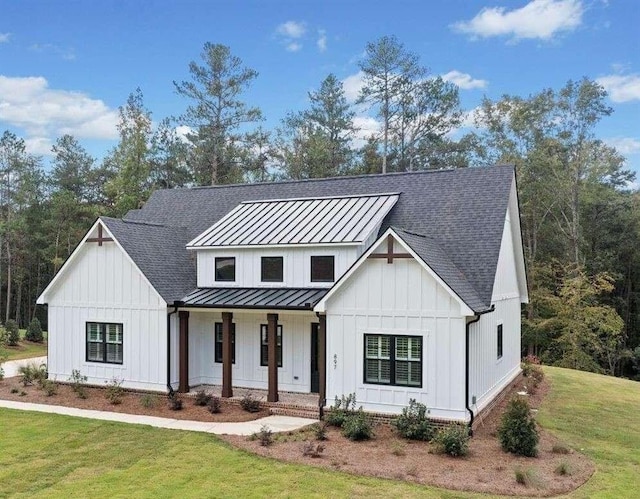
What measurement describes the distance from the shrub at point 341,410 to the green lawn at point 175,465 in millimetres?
2878

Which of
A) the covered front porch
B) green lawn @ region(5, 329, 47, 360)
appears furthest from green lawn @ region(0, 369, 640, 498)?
green lawn @ region(5, 329, 47, 360)

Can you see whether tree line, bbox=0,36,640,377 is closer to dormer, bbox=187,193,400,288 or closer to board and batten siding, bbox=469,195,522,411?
board and batten siding, bbox=469,195,522,411

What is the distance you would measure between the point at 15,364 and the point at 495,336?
1878 cm

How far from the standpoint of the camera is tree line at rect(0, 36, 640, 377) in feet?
108

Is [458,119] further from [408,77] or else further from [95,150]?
[95,150]

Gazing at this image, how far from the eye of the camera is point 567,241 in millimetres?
34938

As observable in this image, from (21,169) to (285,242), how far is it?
30.6m

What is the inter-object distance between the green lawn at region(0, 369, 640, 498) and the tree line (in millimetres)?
19908

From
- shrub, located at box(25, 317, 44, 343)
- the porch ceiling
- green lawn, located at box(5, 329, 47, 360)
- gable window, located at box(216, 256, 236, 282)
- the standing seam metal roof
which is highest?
the standing seam metal roof

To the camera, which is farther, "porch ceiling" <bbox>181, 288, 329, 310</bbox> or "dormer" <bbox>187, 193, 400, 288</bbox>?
"dormer" <bbox>187, 193, 400, 288</bbox>

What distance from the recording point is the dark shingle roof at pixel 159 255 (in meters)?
16.8

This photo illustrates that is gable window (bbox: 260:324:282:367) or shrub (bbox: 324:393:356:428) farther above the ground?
gable window (bbox: 260:324:282:367)

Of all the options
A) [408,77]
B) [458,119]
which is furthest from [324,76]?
[458,119]

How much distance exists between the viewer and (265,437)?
11.9m
